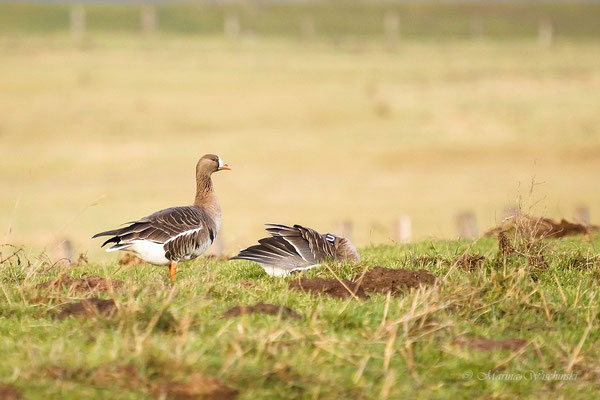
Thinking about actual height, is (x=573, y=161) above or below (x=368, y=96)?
below

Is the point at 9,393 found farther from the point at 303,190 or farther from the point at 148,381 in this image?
the point at 303,190

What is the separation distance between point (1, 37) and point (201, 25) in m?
32.3

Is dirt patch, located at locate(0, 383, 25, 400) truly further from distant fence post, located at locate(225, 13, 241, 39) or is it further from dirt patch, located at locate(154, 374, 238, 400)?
distant fence post, located at locate(225, 13, 241, 39)

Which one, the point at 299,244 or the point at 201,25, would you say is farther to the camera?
the point at 201,25

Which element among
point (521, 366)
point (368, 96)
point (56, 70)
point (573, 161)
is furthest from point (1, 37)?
point (521, 366)

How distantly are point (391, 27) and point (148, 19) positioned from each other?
25993mm

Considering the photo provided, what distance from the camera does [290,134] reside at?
4172 cm

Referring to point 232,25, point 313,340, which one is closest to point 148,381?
point 313,340

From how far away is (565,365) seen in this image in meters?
6.56

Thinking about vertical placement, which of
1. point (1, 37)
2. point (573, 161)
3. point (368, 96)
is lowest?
point (573, 161)

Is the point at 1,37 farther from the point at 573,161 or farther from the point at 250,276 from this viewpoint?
the point at 250,276

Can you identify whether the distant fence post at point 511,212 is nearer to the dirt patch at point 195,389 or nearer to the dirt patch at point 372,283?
the dirt patch at point 372,283

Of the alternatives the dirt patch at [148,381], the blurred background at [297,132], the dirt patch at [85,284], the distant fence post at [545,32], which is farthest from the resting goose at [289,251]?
the distant fence post at [545,32]

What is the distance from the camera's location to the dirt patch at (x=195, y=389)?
5480mm
